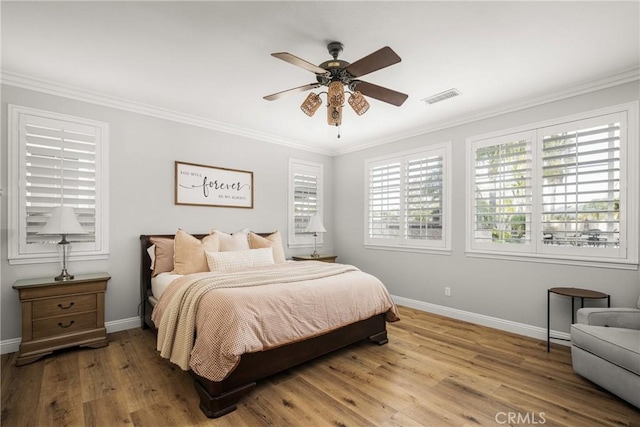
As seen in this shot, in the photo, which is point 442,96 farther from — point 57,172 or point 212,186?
point 57,172

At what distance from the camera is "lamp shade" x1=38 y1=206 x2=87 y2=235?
2903 mm

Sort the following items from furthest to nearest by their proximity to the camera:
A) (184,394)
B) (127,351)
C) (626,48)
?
(127,351)
(626,48)
(184,394)

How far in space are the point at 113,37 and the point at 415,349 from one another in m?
3.73

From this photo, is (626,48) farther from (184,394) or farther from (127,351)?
(127,351)

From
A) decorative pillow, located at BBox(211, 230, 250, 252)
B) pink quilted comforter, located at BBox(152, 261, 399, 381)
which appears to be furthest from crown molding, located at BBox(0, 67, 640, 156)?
pink quilted comforter, located at BBox(152, 261, 399, 381)

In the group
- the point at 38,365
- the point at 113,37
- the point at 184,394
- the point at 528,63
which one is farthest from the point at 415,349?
the point at 113,37

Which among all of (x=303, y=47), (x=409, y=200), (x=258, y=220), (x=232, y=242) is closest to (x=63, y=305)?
(x=232, y=242)

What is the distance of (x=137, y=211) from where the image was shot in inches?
146

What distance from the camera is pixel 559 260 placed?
3.26 m

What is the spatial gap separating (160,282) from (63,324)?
889 mm

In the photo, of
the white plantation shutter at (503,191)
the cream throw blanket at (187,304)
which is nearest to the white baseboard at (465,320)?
the white plantation shutter at (503,191)

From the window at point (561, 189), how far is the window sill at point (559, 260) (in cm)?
2

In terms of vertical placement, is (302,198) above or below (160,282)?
above

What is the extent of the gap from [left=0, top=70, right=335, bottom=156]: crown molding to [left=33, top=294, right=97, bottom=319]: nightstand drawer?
2.06 m
